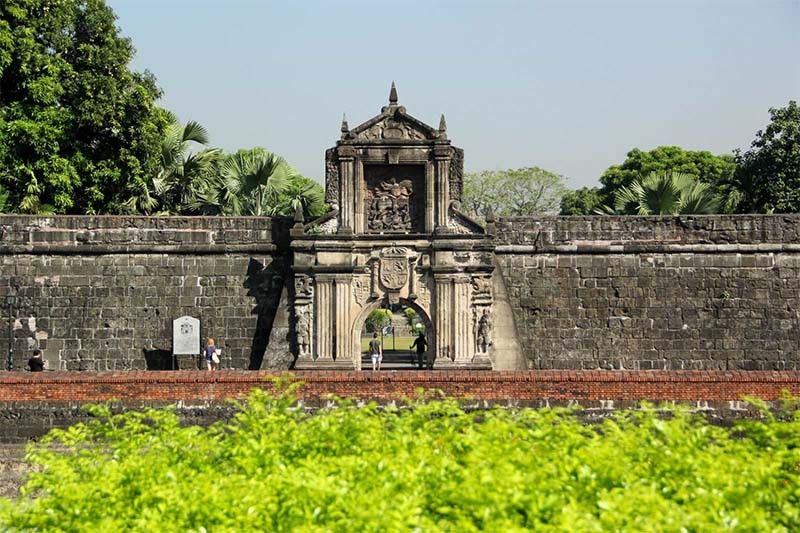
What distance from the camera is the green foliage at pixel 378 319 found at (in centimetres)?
4173

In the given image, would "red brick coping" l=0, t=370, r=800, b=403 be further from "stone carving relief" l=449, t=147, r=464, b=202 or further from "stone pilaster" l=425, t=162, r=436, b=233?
"stone carving relief" l=449, t=147, r=464, b=202

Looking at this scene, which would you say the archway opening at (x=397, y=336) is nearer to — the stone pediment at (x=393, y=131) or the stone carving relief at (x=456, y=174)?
the stone carving relief at (x=456, y=174)

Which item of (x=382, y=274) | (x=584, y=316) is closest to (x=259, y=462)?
(x=382, y=274)

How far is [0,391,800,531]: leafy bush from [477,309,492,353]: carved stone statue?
32.3ft

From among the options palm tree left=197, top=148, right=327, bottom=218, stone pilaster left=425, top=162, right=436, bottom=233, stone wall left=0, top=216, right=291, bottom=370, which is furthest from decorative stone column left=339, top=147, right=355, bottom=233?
palm tree left=197, top=148, right=327, bottom=218

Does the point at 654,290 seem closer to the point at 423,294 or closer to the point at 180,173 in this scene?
the point at 423,294

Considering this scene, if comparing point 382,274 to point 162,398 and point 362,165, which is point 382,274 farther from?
point 162,398

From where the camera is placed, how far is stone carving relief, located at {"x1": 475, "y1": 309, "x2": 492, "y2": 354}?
17609mm

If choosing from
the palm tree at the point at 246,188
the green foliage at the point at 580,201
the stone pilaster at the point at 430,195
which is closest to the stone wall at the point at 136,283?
the stone pilaster at the point at 430,195

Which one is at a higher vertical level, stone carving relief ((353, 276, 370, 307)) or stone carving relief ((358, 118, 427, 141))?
stone carving relief ((358, 118, 427, 141))

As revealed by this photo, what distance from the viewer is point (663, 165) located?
4056cm

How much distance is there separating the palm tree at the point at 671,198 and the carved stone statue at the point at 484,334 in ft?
23.6

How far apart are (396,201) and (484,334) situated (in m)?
2.64

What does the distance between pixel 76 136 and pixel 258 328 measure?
25.7 ft
